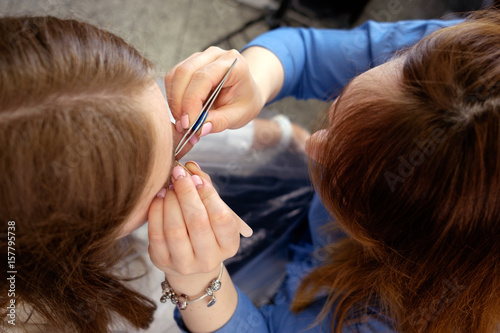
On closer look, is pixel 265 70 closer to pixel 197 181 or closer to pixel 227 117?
pixel 227 117

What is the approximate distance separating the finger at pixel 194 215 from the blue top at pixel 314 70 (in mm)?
224

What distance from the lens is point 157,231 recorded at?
0.51m

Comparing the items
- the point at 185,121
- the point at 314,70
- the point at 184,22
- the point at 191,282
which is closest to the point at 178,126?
the point at 185,121

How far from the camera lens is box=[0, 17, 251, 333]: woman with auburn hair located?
375 millimetres

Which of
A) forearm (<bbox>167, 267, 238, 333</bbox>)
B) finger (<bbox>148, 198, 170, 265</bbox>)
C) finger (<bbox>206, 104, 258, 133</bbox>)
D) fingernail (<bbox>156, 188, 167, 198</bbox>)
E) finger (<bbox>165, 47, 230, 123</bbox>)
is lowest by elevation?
forearm (<bbox>167, 267, 238, 333</bbox>)

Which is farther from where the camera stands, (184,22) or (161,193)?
(184,22)

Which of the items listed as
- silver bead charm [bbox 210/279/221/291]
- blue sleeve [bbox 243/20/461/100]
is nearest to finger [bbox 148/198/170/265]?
silver bead charm [bbox 210/279/221/291]

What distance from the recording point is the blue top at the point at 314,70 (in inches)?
27.6

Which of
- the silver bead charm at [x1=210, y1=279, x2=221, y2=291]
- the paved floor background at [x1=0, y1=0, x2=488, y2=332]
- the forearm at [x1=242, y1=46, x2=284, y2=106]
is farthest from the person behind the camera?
the paved floor background at [x1=0, y1=0, x2=488, y2=332]

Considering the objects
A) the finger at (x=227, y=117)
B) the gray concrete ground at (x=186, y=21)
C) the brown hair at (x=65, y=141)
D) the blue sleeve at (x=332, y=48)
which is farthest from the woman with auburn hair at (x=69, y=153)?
the gray concrete ground at (x=186, y=21)

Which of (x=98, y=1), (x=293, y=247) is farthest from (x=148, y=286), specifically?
(x=98, y=1)

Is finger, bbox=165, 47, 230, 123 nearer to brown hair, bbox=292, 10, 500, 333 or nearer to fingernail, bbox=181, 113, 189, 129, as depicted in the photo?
fingernail, bbox=181, 113, 189, 129

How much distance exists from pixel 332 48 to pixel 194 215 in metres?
0.63

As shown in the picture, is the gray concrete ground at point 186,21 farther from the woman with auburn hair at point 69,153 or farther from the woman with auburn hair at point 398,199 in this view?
the woman with auburn hair at point 69,153
